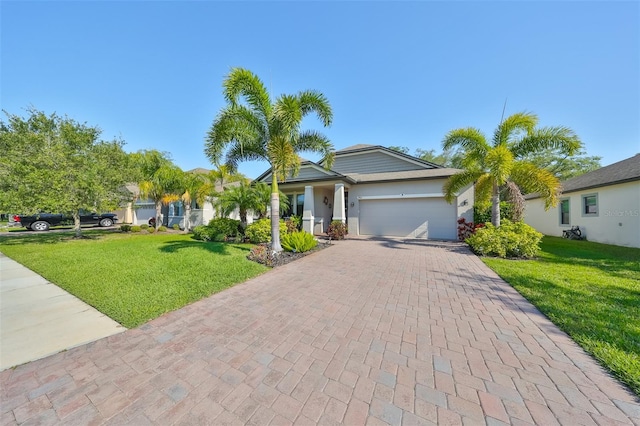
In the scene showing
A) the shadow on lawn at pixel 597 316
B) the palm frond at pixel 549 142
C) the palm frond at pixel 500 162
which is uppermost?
the palm frond at pixel 549 142

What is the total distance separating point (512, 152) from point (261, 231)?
11246 mm

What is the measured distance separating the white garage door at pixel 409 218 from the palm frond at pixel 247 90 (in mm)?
8820

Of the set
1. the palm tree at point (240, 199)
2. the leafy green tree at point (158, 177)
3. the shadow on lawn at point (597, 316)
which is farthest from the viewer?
the leafy green tree at point (158, 177)

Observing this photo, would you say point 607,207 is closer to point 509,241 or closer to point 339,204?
point 509,241

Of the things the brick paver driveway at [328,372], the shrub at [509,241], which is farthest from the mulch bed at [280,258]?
the shrub at [509,241]

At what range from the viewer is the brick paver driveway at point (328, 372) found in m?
1.98

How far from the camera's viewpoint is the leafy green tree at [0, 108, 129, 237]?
10188mm

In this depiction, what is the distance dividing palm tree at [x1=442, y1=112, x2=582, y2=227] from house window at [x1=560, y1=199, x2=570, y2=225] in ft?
28.3

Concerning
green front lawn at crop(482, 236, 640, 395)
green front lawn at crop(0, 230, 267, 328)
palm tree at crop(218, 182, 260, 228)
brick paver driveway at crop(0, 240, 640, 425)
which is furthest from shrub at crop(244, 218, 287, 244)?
green front lawn at crop(482, 236, 640, 395)

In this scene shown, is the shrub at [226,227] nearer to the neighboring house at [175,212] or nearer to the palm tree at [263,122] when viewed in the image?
the neighboring house at [175,212]

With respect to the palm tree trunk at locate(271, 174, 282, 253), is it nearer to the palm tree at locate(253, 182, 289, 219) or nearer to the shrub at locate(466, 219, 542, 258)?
the palm tree at locate(253, 182, 289, 219)

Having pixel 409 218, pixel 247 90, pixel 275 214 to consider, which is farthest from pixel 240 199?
pixel 409 218

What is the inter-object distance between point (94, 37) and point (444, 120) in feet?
58.2

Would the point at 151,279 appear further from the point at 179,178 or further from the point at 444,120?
the point at 444,120
